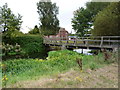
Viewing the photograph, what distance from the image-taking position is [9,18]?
591 inches

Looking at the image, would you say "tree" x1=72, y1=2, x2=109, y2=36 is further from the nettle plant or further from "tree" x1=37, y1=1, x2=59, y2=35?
the nettle plant

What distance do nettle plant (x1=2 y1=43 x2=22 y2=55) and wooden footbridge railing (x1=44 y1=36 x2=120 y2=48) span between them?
4.00m

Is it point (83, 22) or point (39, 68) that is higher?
point (83, 22)

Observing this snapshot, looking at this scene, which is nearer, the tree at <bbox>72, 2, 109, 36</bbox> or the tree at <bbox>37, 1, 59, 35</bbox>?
the tree at <bbox>72, 2, 109, 36</bbox>

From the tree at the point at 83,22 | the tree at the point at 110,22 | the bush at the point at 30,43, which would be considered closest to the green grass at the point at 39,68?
the tree at the point at 110,22

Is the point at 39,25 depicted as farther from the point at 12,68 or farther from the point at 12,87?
the point at 12,87

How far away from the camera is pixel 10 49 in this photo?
1470 cm

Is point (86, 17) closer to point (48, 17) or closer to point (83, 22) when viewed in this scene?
point (83, 22)

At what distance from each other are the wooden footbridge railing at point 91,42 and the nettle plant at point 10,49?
4002 millimetres

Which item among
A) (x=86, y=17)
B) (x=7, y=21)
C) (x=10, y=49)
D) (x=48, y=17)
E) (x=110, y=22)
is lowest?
(x=10, y=49)

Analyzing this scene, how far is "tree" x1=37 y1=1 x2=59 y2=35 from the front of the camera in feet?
87.5

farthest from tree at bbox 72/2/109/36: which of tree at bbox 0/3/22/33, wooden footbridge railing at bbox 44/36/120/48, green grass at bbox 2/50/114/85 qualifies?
green grass at bbox 2/50/114/85

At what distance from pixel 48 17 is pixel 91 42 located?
1583cm

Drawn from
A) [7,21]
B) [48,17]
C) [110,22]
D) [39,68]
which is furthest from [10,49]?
[48,17]
